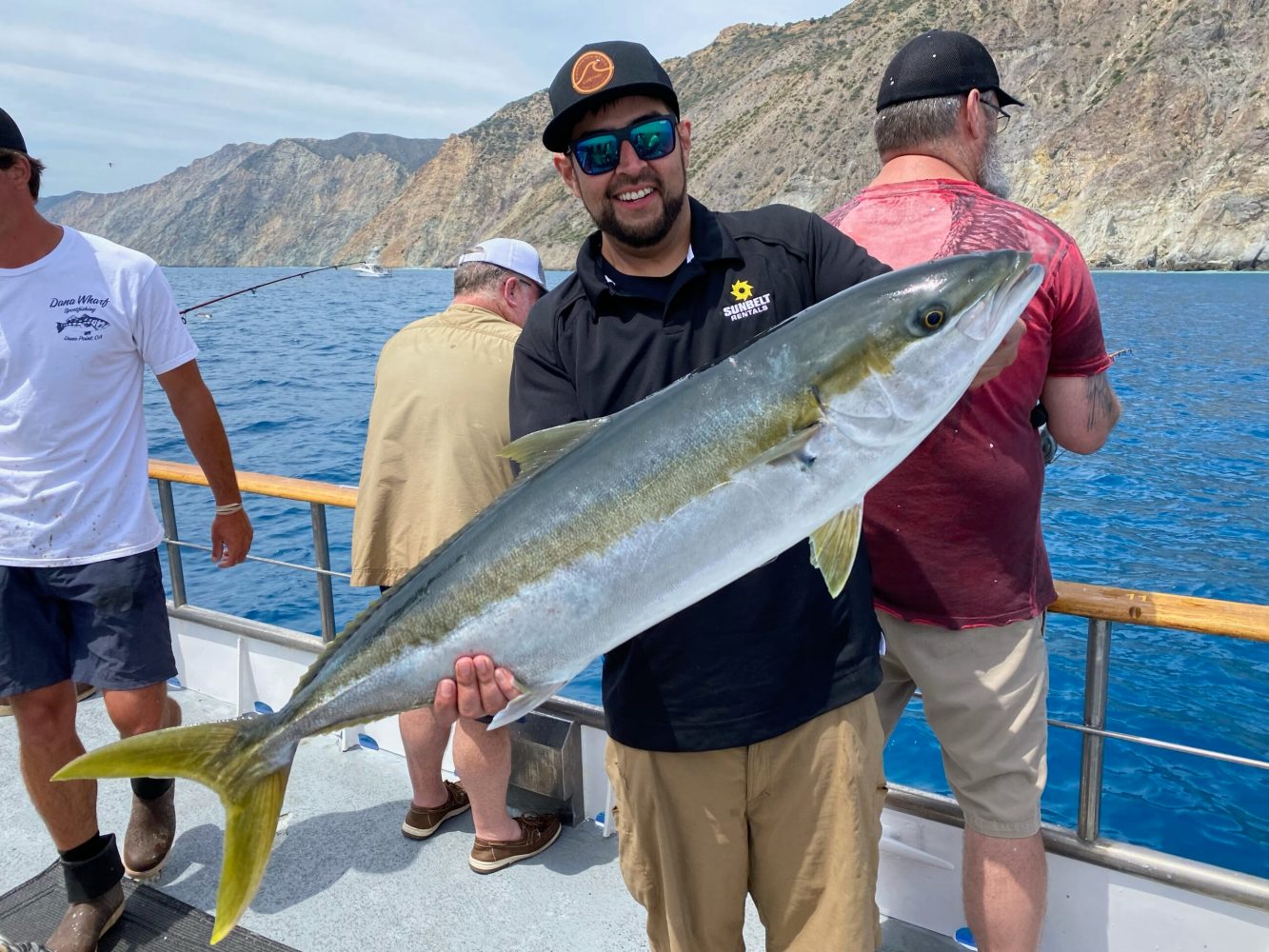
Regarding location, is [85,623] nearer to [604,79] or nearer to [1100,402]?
[604,79]

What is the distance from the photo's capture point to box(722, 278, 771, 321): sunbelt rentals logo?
2.07 m

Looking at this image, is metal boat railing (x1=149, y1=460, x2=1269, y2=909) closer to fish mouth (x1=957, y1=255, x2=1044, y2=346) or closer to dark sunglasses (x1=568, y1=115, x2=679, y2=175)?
fish mouth (x1=957, y1=255, x2=1044, y2=346)

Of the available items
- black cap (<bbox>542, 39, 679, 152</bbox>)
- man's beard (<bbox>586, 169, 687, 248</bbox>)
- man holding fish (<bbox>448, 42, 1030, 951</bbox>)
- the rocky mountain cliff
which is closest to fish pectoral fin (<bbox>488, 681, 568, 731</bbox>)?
man holding fish (<bbox>448, 42, 1030, 951</bbox>)

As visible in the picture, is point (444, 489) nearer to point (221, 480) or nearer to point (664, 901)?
point (221, 480)

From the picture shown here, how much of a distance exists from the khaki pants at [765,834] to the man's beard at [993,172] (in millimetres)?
1442

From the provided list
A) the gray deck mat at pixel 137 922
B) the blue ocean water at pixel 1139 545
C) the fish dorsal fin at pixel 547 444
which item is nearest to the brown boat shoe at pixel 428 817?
the gray deck mat at pixel 137 922

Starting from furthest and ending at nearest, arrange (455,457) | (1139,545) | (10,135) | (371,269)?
(371,269) → (1139,545) → (455,457) → (10,135)

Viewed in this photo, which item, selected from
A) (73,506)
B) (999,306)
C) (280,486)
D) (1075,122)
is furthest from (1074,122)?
(73,506)

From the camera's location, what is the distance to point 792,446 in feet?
5.61

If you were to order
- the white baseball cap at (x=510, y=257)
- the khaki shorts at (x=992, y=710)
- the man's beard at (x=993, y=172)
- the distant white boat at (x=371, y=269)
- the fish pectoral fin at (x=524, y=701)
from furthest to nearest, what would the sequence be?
1. the distant white boat at (x=371, y=269)
2. the white baseball cap at (x=510, y=257)
3. the man's beard at (x=993, y=172)
4. the khaki shorts at (x=992, y=710)
5. the fish pectoral fin at (x=524, y=701)

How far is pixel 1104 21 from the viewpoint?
82812 millimetres

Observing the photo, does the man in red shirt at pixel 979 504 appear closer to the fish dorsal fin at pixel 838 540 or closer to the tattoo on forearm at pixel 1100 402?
the tattoo on forearm at pixel 1100 402

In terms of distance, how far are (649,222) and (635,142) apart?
19 cm

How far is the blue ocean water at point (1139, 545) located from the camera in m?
6.31
